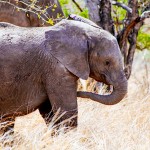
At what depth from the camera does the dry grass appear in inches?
245

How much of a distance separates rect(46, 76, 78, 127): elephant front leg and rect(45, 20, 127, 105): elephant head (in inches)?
5.1

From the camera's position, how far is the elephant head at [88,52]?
279 inches

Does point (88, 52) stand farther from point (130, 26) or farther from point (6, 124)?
point (130, 26)

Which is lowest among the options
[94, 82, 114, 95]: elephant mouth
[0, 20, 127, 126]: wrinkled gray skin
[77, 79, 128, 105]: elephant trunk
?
[94, 82, 114, 95]: elephant mouth

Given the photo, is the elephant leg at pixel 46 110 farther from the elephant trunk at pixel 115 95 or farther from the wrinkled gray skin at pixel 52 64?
the elephant trunk at pixel 115 95

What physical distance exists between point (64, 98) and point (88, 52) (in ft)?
1.68

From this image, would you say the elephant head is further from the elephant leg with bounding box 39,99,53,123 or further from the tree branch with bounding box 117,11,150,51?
the tree branch with bounding box 117,11,150,51

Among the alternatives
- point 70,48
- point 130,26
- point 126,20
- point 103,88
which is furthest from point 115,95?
point 126,20

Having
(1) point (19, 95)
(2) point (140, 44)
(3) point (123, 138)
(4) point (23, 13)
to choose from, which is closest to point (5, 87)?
(1) point (19, 95)

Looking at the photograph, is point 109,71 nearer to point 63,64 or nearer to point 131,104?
point 63,64

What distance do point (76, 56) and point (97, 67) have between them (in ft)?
0.88

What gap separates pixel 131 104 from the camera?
8906 mm

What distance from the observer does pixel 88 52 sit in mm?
7195

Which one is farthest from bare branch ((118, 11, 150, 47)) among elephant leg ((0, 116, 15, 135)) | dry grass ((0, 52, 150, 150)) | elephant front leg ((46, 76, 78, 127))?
elephant leg ((0, 116, 15, 135))
